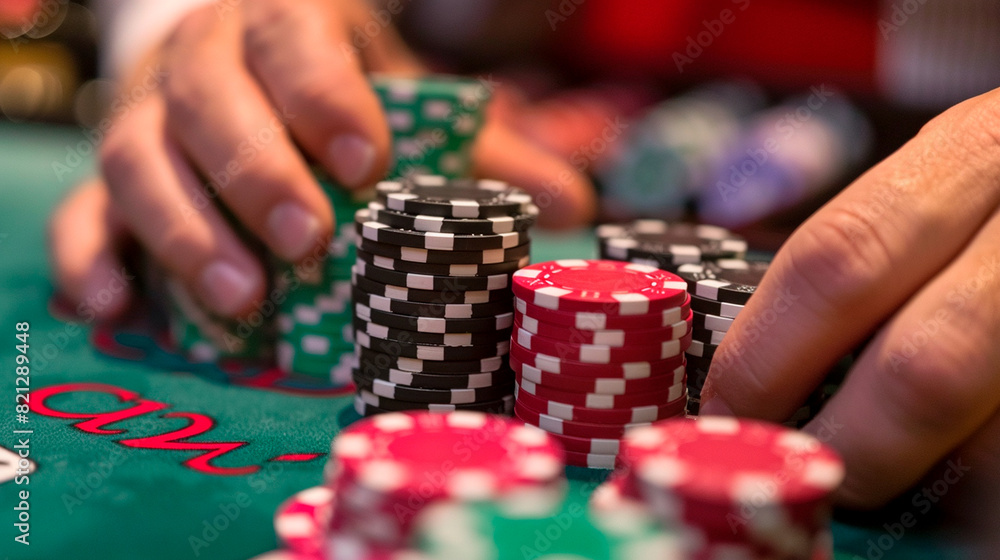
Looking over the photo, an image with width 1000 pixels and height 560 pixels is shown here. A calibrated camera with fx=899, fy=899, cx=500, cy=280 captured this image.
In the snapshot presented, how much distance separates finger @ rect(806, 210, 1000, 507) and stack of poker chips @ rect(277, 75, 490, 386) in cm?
111

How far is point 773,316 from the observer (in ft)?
4.46

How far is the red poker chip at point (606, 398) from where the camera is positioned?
5.38 ft

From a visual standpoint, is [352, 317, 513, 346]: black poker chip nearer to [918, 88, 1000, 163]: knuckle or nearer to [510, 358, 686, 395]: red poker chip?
[510, 358, 686, 395]: red poker chip

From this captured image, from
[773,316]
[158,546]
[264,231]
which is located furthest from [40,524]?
[773,316]

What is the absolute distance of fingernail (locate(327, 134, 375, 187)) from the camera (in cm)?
208

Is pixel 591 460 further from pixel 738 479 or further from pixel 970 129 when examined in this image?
pixel 970 129

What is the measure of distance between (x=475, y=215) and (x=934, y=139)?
86cm

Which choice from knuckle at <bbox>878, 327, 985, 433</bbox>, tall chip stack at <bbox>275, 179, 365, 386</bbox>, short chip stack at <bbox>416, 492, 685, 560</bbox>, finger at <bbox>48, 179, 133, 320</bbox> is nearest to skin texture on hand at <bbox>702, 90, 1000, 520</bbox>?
knuckle at <bbox>878, 327, 985, 433</bbox>

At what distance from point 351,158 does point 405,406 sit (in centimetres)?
64

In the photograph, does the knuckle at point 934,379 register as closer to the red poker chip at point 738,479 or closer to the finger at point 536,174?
the red poker chip at point 738,479

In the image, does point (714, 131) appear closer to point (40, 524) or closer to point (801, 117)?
point (801, 117)

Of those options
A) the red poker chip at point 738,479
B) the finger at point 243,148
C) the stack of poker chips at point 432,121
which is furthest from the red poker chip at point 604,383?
the stack of poker chips at point 432,121

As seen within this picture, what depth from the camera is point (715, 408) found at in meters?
1.52

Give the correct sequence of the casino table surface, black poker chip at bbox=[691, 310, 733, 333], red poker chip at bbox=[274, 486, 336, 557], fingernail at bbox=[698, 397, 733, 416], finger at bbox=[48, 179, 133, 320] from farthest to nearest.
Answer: finger at bbox=[48, 179, 133, 320] < black poker chip at bbox=[691, 310, 733, 333] < fingernail at bbox=[698, 397, 733, 416] < the casino table surface < red poker chip at bbox=[274, 486, 336, 557]
